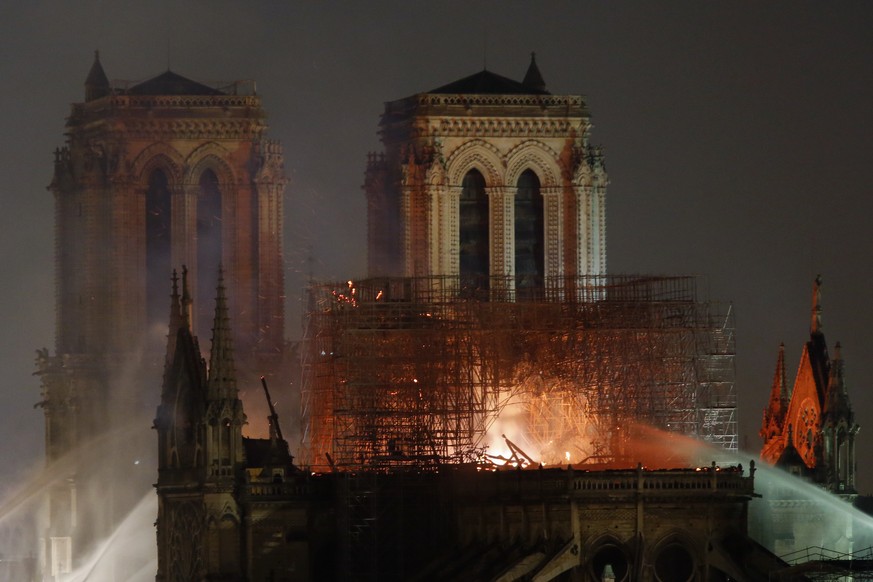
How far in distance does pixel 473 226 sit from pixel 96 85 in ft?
50.9

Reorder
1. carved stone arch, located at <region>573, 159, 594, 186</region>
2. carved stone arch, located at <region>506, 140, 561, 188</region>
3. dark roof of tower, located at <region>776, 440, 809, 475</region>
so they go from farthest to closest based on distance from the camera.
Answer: carved stone arch, located at <region>573, 159, 594, 186</region> < carved stone arch, located at <region>506, 140, 561, 188</region> < dark roof of tower, located at <region>776, 440, 809, 475</region>

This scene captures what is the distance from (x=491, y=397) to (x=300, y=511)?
9916 mm

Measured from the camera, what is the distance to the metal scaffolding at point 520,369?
408 ft

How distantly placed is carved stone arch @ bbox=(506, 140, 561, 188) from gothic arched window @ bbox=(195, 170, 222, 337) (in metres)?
11.5

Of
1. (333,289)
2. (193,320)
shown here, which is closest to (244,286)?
(193,320)

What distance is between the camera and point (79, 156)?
143 metres

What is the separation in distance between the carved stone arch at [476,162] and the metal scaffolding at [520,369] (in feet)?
24.6

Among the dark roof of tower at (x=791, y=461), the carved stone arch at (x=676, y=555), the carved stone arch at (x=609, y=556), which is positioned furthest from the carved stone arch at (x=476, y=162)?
the carved stone arch at (x=676, y=555)

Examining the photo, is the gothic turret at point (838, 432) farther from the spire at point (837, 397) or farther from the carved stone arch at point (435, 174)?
the carved stone arch at point (435, 174)

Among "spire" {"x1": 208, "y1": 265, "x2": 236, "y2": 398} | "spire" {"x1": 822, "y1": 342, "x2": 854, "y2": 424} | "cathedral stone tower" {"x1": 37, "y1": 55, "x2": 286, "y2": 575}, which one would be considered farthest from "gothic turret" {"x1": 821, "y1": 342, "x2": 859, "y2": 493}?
"cathedral stone tower" {"x1": 37, "y1": 55, "x2": 286, "y2": 575}

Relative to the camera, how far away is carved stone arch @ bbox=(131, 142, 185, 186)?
141375 mm

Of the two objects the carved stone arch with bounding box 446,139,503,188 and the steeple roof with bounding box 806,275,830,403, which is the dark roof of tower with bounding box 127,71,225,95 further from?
the steeple roof with bounding box 806,275,830,403

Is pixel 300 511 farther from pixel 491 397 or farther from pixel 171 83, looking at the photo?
pixel 171 83

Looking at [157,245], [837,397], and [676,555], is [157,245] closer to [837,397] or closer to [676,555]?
[837,397]
